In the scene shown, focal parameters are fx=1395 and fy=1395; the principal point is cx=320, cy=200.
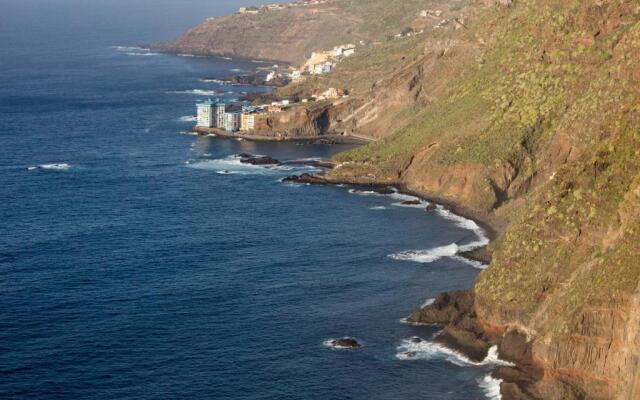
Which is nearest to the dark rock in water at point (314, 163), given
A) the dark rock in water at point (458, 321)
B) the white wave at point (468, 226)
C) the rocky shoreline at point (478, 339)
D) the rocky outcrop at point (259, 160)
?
the rocky outcrop at point (259, 160)

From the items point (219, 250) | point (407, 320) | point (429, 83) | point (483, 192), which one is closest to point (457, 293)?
point (407, 320)

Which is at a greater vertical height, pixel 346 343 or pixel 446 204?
pixel 446 204

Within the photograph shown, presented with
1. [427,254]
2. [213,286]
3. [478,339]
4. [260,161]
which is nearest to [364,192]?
[260,161]

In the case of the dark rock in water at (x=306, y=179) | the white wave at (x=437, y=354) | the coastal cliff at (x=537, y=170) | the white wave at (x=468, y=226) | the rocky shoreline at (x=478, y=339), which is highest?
the coastal cliff at (x=537, y=170)

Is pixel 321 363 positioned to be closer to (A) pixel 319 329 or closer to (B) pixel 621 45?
(A) pixel 319 329

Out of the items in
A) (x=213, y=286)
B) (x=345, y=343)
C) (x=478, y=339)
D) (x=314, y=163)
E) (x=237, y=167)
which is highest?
(x=314, y=163)

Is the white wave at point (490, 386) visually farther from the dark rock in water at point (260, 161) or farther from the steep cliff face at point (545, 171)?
the dark rock in water at point (260, 161)

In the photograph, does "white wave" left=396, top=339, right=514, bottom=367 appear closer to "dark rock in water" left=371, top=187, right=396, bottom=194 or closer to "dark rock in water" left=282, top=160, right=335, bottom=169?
"dark rock in water" left=371, top=187, right=396, bottom=194

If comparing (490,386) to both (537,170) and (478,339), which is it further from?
(537,170)
